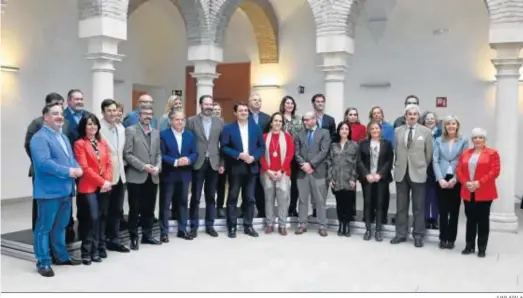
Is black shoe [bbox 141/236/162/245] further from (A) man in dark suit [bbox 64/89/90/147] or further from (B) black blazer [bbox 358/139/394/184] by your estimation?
(B) black blazer [bbox 358/139/394/184]

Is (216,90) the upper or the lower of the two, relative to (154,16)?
lower

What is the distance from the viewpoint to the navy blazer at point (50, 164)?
13.3 ft

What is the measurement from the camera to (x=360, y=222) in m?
6.17

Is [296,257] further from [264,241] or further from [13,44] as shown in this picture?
[13,44]

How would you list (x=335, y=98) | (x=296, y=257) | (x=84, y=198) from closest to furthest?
(x=84, y=198) → (x=296, y=257) → (x=335, y=98)

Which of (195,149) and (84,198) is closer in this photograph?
(84,198)

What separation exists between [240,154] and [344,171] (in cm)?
122

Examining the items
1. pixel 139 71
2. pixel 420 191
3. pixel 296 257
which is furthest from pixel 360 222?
pixel 139 71

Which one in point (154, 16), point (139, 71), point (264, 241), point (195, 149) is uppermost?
point (154, 16)

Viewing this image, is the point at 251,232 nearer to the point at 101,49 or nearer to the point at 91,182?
the point at 91,182

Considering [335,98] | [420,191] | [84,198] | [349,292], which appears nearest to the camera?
[349,292]

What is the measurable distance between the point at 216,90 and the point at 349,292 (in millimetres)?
8218

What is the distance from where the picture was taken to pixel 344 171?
19.0ft

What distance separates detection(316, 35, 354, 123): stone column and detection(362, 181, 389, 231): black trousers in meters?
2.03
